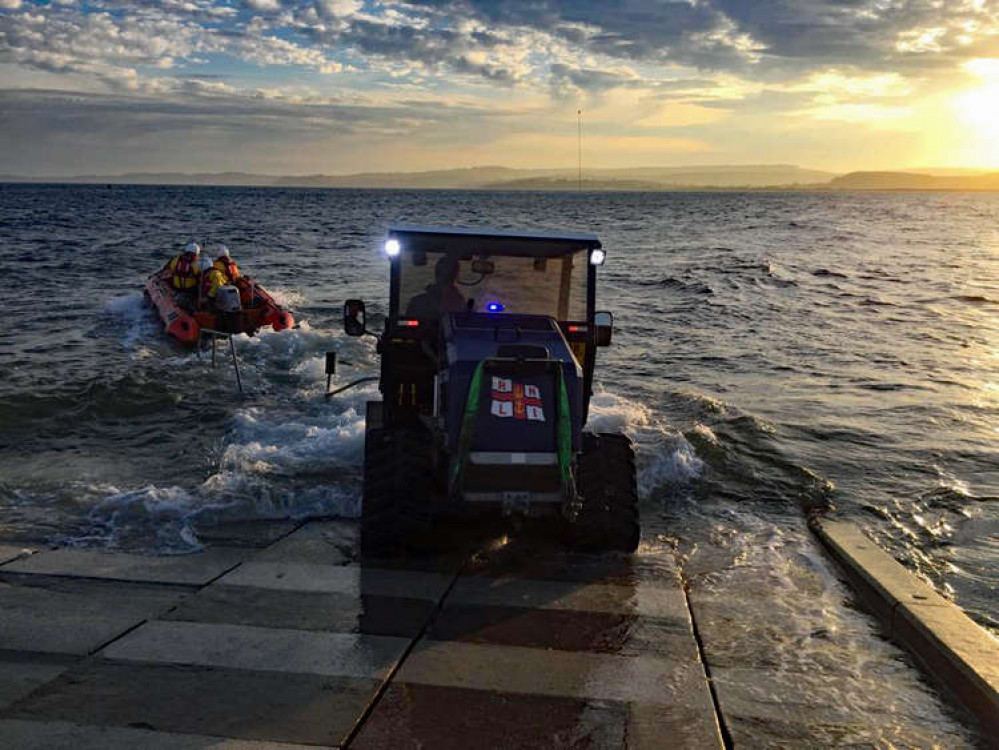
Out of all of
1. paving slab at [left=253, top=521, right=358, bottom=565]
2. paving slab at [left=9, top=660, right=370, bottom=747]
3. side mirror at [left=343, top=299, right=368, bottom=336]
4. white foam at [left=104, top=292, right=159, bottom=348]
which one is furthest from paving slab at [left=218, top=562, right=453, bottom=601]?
white foam at [left=104, top=292, right=159, bottom=348]

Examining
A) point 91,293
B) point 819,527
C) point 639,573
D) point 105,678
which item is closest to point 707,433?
point 819,527

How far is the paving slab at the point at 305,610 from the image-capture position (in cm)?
554

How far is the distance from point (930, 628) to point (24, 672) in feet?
17.2

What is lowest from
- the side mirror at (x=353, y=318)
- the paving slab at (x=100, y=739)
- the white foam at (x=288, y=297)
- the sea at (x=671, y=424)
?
the sea at (x=671, y=424)

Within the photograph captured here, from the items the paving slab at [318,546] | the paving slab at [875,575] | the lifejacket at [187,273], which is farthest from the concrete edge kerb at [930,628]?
the lifejacket at [187,273]

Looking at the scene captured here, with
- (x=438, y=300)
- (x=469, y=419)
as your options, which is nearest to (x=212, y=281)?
(x=438, y=300)

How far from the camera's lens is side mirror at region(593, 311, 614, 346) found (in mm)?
7102

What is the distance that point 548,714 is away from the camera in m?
4.53

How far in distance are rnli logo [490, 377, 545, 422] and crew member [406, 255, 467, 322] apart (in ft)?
4.57

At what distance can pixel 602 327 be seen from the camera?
716 cm

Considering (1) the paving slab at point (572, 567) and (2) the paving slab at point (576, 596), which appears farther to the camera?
(1) the paving slab at point (572, 567)

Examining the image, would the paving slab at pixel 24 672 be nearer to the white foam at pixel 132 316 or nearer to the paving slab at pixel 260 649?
the paving slab at pixel 260 649

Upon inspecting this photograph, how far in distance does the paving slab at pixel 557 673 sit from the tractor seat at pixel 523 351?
6.19 ft

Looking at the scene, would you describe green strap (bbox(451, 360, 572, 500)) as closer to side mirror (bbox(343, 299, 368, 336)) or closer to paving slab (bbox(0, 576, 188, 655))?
side mirror (bbox(343, 299, 368, 336))
